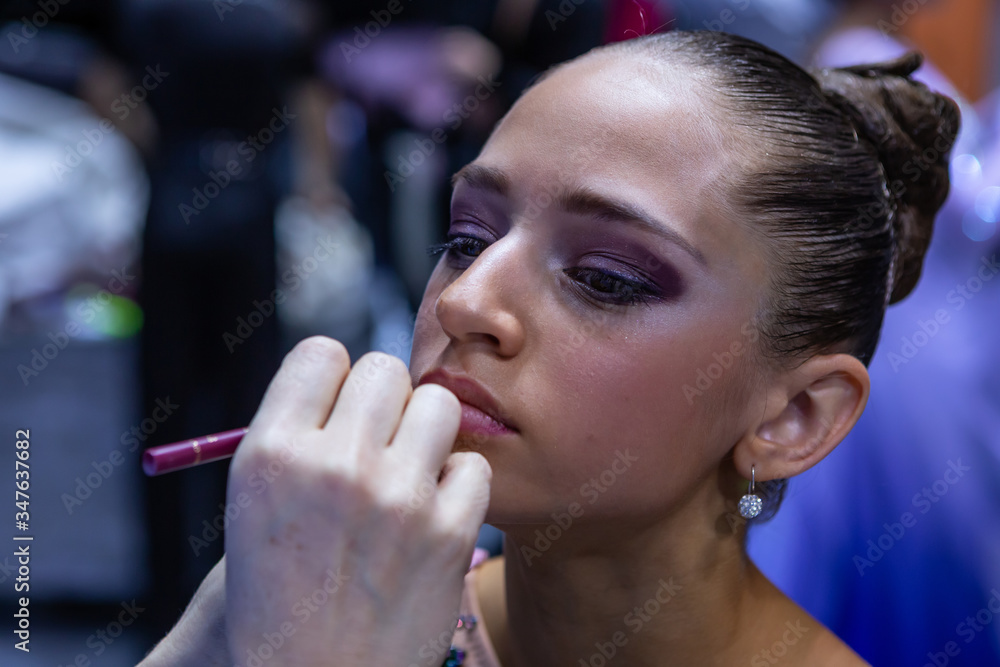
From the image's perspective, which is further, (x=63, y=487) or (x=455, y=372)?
(x=63, y=487)

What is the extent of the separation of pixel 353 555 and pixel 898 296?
952 millimetres

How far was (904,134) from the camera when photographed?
1143 mm

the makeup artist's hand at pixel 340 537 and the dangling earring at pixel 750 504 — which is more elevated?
the makeup artist's hand at pixel 340 537

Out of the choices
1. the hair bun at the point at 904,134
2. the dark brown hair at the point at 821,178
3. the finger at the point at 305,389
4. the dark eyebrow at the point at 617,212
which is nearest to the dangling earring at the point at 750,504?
the dark brown hair at the point at 821,178

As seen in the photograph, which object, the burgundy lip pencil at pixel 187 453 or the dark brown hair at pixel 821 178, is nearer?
the burgundy lip pencil at pixel 187 453

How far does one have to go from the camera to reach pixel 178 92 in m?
1.71

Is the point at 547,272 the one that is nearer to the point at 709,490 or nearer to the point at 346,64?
the point at 709,490

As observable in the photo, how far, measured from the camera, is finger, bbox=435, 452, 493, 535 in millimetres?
709

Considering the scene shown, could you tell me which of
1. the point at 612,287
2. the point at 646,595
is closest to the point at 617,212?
the point at 612,287

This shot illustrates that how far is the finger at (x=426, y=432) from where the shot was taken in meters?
0.71

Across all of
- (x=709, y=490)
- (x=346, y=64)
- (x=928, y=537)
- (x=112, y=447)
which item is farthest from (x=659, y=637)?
(x=346, y=64)

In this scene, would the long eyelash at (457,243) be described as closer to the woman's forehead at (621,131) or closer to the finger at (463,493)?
the woman's forehead at (621,131)

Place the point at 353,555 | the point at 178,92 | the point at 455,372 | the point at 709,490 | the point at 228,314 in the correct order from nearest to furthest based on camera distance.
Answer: the point at 353,555 → the point at 455,372 → the point at 709,490 → the point at 178,92 → the point at 228,314

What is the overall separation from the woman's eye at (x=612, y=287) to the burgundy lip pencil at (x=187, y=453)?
0.38 m
